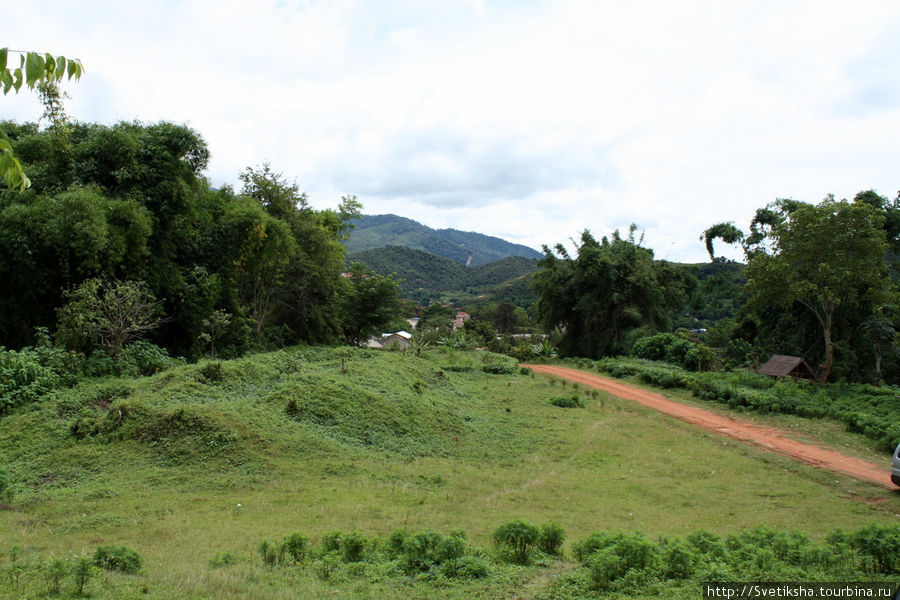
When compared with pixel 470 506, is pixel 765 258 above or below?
above

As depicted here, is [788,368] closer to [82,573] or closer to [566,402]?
[566,402]

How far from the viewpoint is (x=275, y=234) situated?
69.6 feet

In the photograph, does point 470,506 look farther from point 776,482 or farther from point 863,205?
point 863,205

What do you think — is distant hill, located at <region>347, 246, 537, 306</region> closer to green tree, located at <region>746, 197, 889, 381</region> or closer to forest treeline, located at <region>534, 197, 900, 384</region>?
forest treeline, located at <region>534, 197, 900, 384</region>

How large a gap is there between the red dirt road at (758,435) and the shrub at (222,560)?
1025cm

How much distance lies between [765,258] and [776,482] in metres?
12.4

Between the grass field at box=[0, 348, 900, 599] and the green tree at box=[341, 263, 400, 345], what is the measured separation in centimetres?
1422

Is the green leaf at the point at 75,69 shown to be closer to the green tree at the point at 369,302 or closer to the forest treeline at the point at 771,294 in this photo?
the forest treeline at the point at 771,294

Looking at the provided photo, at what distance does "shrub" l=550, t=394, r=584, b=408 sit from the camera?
53.2ft

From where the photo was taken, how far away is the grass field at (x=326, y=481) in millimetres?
4793

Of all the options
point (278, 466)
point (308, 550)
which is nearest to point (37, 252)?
point (278, 466)

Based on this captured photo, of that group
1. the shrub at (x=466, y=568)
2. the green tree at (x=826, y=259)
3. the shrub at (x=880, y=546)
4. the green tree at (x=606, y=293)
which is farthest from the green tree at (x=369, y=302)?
the shrub at (x=880, y=546)

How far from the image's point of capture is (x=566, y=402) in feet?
53.2

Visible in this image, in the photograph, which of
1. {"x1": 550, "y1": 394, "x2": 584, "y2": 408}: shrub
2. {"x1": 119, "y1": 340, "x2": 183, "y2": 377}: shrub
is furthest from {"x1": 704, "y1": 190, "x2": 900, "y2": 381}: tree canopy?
A: {"x1": 119, "y1": 340, "x2": 183, "y2": 377}: shrub
